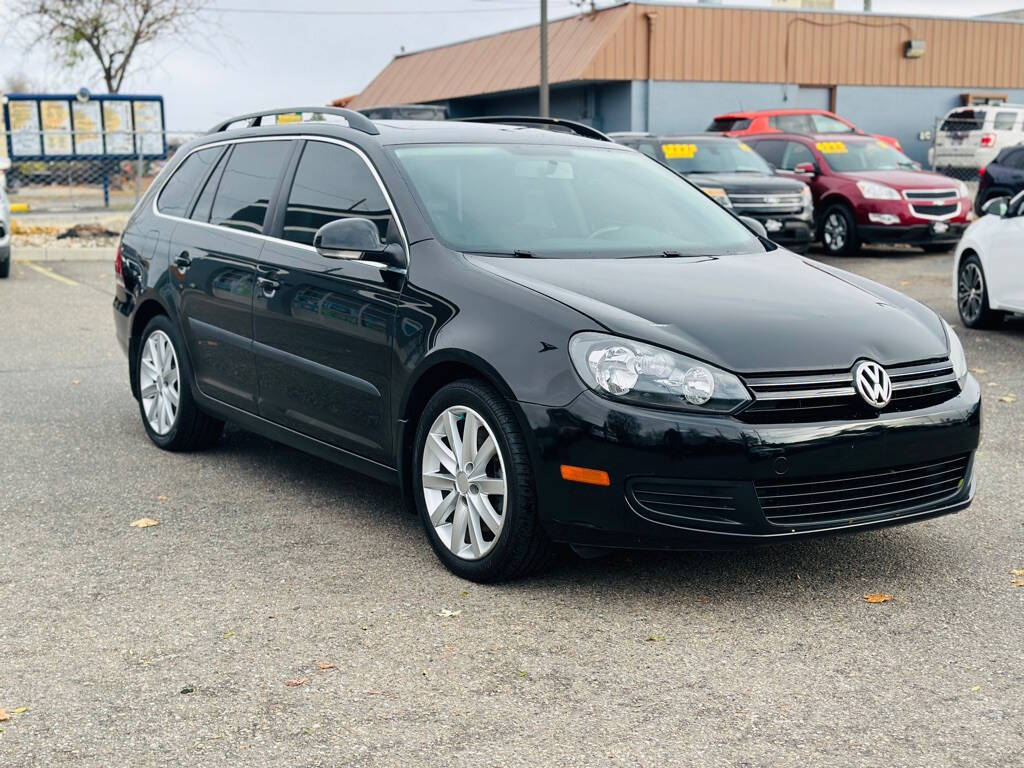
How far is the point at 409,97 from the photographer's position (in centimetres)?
4206

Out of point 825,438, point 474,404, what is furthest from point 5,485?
point 825,438

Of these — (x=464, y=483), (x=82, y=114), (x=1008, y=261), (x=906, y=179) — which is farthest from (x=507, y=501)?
(x=82, y=114)

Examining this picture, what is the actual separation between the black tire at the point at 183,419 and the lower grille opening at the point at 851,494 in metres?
3.36

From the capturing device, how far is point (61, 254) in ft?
60.3

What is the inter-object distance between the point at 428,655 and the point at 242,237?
2.74 m

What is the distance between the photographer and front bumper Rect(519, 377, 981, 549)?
168 inches

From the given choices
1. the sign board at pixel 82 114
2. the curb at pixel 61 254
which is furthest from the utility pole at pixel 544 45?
the curb at pixel 61 254

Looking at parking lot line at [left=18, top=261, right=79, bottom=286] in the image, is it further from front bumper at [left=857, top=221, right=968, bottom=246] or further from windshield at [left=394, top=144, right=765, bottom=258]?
windshield at [left=394, top=144, right=765, bottom=258]

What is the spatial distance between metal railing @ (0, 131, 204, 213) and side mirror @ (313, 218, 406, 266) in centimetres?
1836

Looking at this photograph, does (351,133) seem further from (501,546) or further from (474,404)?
(501,546)

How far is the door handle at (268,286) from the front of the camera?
5.75 m

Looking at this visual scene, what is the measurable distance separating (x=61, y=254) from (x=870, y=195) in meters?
10.9

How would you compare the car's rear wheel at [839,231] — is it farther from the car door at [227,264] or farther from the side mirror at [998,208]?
the car door at [227,264]

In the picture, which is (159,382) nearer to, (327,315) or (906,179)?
(327,315)
